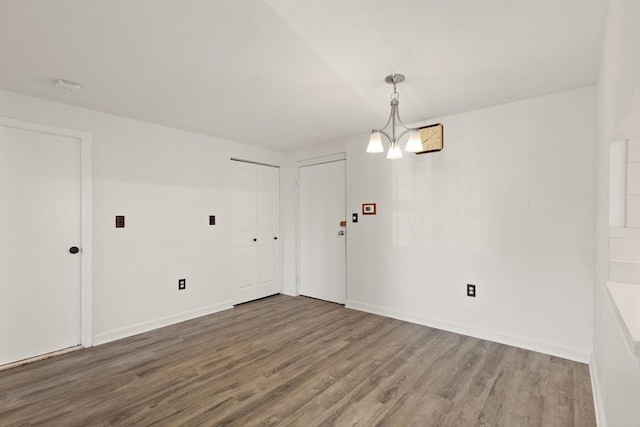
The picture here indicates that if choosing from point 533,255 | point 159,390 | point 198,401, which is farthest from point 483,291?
point 159,390

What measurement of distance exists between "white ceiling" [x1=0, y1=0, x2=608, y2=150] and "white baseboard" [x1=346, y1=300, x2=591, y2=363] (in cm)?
226

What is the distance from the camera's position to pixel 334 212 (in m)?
4.44

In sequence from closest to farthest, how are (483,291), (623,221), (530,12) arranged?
(623,221), (530,12), (483,291)

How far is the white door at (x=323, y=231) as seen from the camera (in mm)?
4387

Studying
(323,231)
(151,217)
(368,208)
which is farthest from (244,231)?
(368,208)

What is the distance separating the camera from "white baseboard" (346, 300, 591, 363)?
265 centimetres

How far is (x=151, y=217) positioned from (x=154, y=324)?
1.22 m

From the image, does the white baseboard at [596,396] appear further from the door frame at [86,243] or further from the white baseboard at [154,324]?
the door frame at [86,243]

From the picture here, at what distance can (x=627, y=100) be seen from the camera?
105 centimetres

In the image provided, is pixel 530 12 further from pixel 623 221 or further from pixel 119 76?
pixel 119 76

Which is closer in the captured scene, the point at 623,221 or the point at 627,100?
the point at 627,100

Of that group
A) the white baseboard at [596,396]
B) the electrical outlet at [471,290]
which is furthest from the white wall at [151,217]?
the white baseboard at [596,396]

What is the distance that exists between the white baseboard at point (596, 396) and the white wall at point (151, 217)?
380 centimetres

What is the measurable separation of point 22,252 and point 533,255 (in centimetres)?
460
